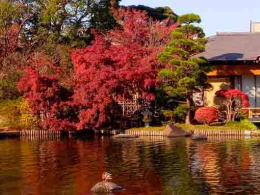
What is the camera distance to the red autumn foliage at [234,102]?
4097 centimetres

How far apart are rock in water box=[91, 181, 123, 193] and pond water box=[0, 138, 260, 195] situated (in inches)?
15.1

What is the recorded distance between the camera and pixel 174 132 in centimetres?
3788

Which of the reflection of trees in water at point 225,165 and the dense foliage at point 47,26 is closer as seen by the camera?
the reflection of trees in water at point 225,165

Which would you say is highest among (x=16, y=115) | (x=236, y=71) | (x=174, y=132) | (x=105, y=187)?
(x=236, y=71)

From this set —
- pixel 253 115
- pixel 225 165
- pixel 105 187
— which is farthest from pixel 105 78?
pixel 105 187

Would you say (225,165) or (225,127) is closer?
(225,165)

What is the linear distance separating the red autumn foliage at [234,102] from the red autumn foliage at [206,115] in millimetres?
1282

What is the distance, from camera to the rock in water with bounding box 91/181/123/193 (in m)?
20.0

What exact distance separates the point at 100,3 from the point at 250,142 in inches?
950

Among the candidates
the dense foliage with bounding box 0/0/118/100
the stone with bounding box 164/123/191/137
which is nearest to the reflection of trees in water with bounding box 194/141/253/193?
the stone with bounding box 164/123/191/137

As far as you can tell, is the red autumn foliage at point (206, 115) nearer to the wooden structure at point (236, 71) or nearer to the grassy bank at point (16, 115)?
the wooden structure at point (236, 71)

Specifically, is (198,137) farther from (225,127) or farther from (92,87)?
(92,87)

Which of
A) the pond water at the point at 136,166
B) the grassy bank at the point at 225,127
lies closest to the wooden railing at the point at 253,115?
the grassy bank at the point at 225,127

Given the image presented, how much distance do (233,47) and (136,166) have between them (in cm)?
2313
